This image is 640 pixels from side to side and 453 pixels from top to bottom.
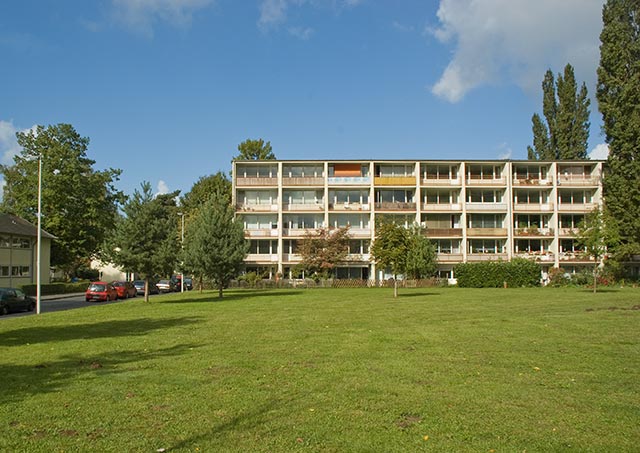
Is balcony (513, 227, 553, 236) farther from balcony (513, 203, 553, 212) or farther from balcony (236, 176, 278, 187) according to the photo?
balcony (236, 176, 278, 187)

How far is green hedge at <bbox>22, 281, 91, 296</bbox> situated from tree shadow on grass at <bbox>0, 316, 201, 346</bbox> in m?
32.7

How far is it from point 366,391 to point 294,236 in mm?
55345

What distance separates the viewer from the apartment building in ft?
206

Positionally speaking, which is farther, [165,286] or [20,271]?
[165,286]

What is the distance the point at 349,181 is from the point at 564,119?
28.4 m

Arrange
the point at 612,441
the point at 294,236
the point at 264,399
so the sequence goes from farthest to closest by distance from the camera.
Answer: the point at 294,236
the point at 264,399
the point at 612,441

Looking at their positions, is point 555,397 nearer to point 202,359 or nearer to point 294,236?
point 202,359

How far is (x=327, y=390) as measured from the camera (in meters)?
8.26

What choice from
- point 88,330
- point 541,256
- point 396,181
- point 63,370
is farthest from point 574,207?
point 63,370

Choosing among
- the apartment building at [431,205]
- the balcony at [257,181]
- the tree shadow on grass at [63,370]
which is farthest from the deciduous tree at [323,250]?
the tree shadow on grass at [63,370]

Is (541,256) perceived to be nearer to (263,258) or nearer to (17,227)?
(263,258)

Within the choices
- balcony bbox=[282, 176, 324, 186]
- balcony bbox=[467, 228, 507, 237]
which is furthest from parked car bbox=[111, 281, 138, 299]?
balcony bbox=[467, 228, 507, 237]

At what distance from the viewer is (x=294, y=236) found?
6338 cm

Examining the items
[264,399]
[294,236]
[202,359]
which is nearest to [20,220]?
[294,236]
